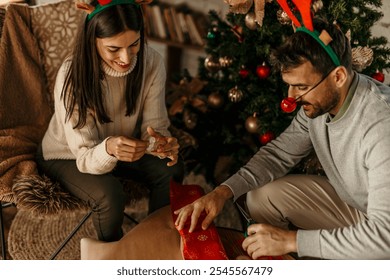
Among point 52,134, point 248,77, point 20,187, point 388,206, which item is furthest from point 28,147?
point 388,206

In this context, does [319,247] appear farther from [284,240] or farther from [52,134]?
[52,134]

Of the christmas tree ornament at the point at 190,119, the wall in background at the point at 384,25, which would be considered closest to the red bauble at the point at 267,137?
the christmas tree ornament at the point at 190,119

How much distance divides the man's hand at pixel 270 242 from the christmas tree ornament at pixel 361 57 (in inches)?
24.6

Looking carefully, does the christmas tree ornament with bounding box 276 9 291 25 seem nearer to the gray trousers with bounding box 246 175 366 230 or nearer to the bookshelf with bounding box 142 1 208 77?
the gray trousers with bounding box 246 175 366 230

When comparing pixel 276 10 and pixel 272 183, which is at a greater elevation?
pixel 276 10

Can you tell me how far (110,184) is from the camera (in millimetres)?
1444

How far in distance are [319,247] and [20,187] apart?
0.92 m

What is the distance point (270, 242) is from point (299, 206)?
34 centimetres

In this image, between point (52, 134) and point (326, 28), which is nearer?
point (326, 28)

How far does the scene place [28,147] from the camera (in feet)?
5.36

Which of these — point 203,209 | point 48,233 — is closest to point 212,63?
point 203,209

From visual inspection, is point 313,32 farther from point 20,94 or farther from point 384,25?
point 20,94

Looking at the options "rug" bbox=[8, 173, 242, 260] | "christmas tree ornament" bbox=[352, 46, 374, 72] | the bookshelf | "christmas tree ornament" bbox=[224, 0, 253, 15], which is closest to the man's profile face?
"christmas tree ornament" bbox=[352, 46, 374, 72]
